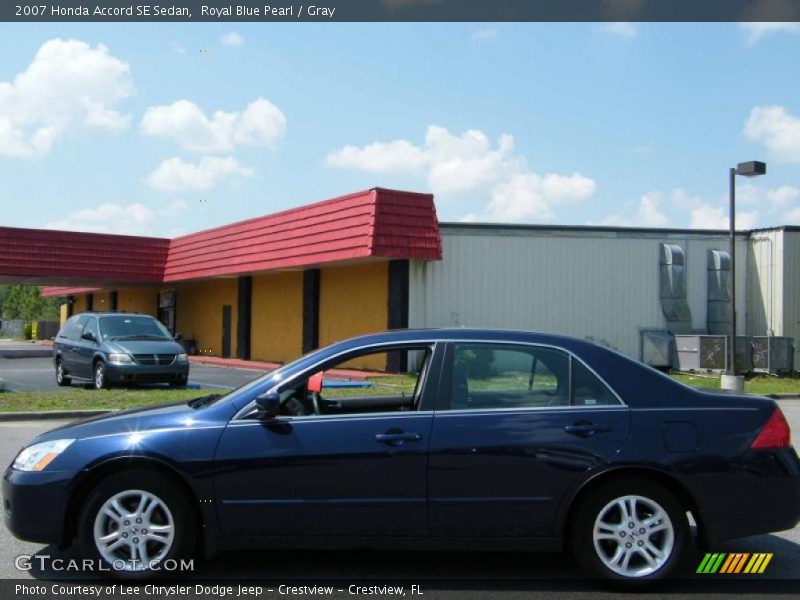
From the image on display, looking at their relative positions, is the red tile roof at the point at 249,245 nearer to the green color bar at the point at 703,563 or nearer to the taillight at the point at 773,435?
the green color bar at the point at 703,563

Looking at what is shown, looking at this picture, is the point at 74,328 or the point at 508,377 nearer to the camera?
the point at 508,377

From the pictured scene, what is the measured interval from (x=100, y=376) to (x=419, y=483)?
14.5 meters

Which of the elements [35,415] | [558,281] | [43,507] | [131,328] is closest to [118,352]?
[131,328]

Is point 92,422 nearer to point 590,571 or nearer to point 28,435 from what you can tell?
point 590,571

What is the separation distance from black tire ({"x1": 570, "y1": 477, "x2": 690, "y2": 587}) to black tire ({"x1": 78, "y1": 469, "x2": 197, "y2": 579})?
2318 millimetres

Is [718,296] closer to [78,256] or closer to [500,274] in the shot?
[500,274]

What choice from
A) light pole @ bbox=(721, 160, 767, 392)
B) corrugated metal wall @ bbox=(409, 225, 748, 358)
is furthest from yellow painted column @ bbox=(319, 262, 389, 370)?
light pole @ bbox=(721, 160, 767, 392)

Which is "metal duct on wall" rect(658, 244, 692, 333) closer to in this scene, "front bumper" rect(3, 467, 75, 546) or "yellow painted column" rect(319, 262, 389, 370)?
"yellow painted column" rect(319, 262, 389, 370)

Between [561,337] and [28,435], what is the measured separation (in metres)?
8.76

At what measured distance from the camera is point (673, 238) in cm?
2642

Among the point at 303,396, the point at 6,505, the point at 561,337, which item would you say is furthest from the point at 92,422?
the point at 561,337

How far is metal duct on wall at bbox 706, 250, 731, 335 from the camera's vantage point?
2647 cm

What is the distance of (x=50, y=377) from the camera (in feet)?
76.3

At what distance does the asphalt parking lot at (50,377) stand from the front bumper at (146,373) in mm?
1210
